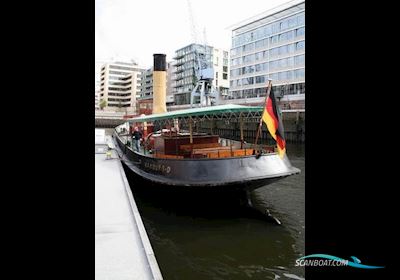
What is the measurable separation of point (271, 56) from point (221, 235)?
176 ft

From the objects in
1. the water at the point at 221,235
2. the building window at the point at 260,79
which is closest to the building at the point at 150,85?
the building window at the point at 260,79

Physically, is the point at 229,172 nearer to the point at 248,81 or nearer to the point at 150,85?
the point at 248,81

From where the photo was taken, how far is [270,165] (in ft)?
34.6

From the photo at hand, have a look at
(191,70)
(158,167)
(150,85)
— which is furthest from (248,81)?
(158,167)

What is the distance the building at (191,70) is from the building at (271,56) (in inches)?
773

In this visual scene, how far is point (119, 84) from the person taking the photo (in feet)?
409

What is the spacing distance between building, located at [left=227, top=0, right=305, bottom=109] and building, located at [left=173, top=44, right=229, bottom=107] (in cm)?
1963

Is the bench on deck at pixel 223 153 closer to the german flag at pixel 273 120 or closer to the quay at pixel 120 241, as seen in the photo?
the german flag at pixel 273 120

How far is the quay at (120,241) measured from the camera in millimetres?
5133
